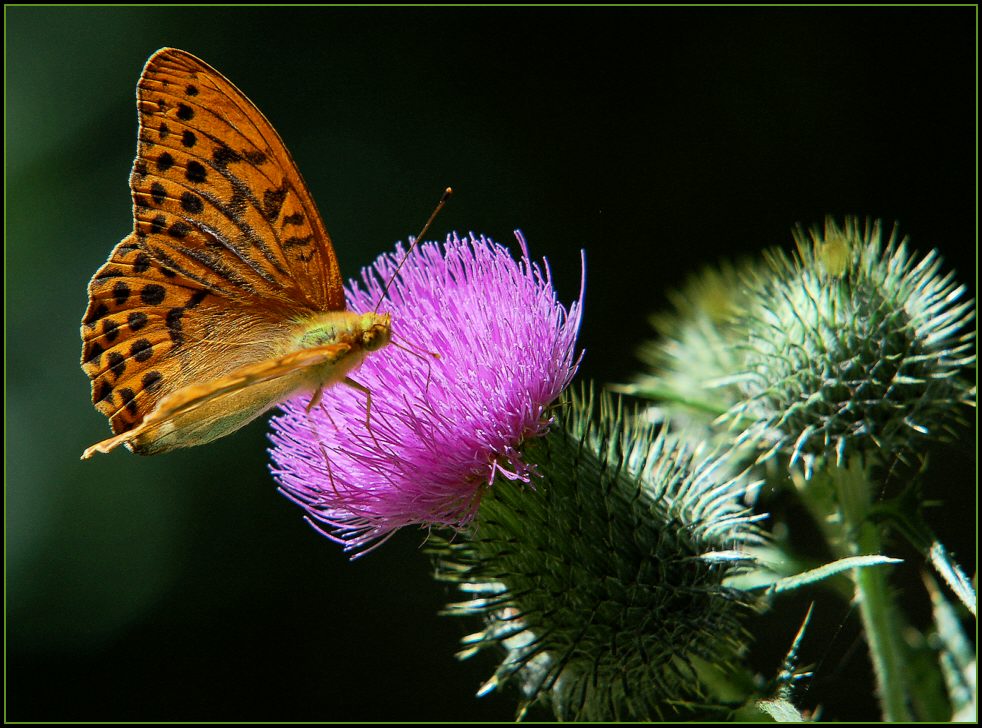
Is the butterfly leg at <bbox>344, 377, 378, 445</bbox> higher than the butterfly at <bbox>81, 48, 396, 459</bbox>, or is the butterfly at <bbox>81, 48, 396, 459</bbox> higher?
the butterfly at <bbox>81, 48, 396, 459</bbox>

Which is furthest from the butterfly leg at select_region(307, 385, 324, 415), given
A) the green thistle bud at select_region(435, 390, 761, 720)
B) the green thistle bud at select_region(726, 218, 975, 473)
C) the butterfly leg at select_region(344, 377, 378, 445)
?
the green thistle bud at select_region(726, 218, 975, 473)

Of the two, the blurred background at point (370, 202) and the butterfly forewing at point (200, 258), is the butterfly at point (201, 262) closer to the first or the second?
the butterfly forewing at point (200, 258)

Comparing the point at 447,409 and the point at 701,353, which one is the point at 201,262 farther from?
the point at 701,353

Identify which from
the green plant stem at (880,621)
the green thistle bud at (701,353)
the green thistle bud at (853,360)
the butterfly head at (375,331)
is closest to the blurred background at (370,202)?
the green thistle bud at (701,353)

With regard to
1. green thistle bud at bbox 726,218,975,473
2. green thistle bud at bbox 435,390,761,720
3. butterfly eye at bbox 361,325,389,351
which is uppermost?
green thistle bud at bbox 726,218,975,473

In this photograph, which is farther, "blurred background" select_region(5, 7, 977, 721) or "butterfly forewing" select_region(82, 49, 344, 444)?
"blurred background" select_region(5, 7, 977, 721)

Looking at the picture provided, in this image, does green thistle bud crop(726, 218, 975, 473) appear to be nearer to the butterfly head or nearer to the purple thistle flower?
the purple thistle flower

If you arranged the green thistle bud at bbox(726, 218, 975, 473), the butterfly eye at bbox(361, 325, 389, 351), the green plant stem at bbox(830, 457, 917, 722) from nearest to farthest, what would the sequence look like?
the butterfly eye at bbox(361, 325, 389, 351) → the green plant stem at bbox(830, 457, 917, 722) → the green thistle bud at bbox(726, 218, 975, 473)

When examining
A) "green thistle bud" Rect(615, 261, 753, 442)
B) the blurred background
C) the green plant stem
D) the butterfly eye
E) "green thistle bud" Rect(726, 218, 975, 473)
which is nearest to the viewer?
the butterfly eye
